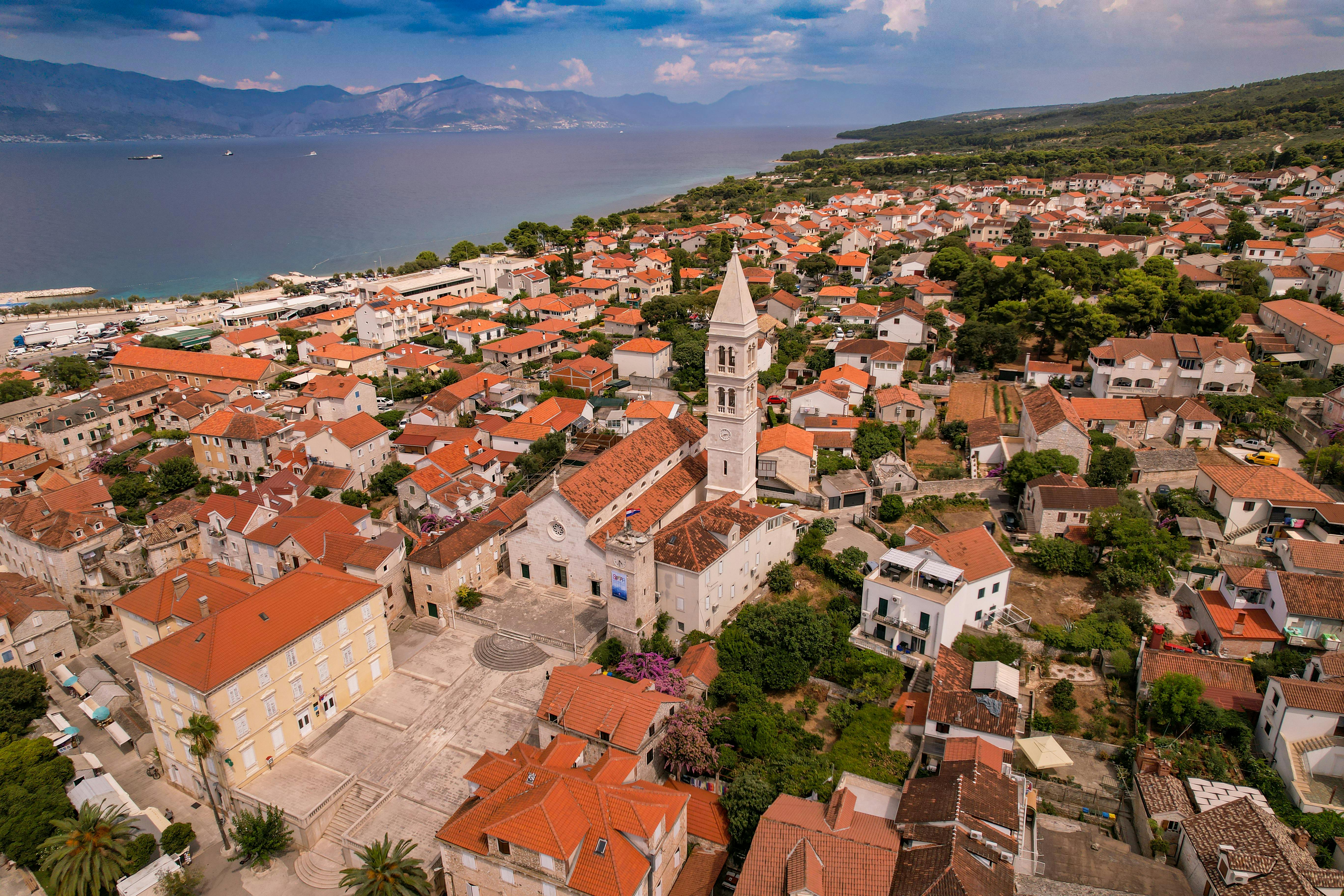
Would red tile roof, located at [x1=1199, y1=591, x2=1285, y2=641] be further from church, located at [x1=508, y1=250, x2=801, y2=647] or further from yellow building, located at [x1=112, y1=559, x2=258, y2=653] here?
yellow building, located at [x1=112, y1=559, x2=258, y2=653]

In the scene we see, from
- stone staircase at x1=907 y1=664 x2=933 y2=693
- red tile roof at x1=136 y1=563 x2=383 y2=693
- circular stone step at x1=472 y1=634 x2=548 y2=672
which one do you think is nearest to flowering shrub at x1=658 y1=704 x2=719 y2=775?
circular stone step at x1=472 y1=634 x2=548 y2=672

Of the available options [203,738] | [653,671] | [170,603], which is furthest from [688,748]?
[170,603]

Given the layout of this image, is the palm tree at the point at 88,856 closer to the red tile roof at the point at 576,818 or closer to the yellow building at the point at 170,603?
the yellow building at the point at 170,603

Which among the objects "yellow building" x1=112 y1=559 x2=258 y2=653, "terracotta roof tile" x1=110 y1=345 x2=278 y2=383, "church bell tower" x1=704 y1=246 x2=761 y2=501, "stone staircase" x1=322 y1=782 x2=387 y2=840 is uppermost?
"church bell tower" x1=704 y1=246 x2=761 y2=501

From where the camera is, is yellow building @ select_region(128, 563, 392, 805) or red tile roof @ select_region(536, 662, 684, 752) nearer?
red tile roof @ select_region(536, 662, 684, 752)

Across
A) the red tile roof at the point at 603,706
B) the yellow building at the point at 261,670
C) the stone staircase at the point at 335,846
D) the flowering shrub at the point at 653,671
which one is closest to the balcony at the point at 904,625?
the flowering shrub at the point at 653,671
